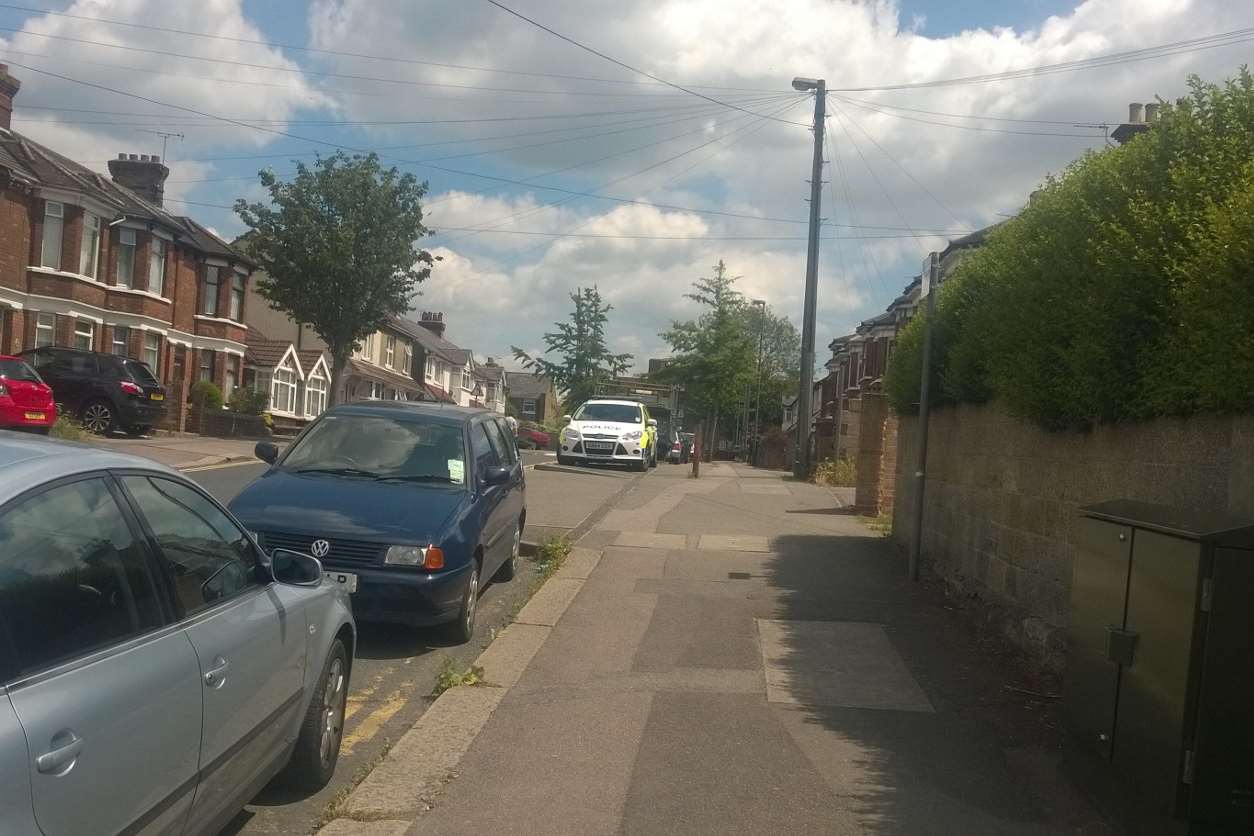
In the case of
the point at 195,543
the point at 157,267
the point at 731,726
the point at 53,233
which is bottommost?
the point at 731,726

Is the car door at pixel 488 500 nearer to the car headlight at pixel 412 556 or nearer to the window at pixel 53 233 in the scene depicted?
the car headlight at pixel 412 556

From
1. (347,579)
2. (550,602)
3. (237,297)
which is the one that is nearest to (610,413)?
(550,602)

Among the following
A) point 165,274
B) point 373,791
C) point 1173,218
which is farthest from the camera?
point 165,274

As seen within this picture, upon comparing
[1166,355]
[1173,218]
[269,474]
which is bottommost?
[269,474]

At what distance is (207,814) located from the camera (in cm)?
369

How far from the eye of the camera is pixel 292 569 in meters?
4.57

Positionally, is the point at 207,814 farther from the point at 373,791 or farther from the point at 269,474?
the point at 269,474

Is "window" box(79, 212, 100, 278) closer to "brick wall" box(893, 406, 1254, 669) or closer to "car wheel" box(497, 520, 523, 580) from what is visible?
"car wheel" box(497, 520, 523, 580)

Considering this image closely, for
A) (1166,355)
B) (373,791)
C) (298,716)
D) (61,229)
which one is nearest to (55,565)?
(298,716)

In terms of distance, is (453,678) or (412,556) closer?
(453,678)

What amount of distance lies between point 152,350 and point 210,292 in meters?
4.79

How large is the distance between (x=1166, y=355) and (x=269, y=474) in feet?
19.6

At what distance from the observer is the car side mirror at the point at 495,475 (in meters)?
8.87

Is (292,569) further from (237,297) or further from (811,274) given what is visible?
(237,297)
